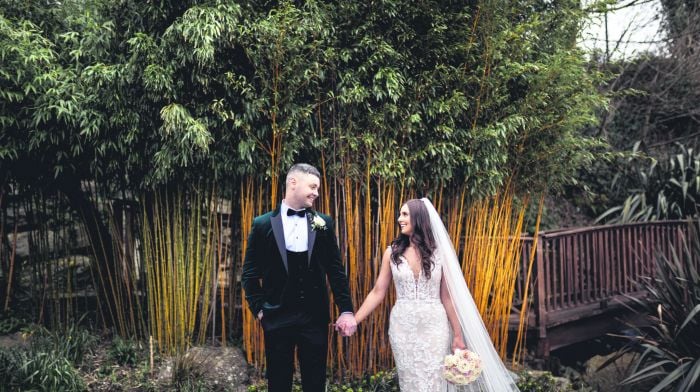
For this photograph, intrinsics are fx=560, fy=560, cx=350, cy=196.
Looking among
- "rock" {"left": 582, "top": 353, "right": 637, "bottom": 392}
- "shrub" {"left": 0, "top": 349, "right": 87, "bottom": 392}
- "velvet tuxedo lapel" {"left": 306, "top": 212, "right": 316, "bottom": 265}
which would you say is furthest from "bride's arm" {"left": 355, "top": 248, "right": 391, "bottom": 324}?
"rock" {"left": 582, "top": 353, "right": 637, "bottom": 392}

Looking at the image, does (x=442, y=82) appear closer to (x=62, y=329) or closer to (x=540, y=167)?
(x=540, y=167)

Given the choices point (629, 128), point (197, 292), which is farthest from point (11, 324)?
point (629, 128)

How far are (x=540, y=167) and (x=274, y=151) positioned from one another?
6.19ft

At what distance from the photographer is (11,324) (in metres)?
4.47

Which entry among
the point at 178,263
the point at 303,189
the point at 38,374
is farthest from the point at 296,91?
the point at 38,374

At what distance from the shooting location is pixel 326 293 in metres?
2.79

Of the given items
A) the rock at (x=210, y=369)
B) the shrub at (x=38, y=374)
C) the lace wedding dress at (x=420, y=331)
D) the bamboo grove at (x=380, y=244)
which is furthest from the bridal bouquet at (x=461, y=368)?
the shrub at (x=38, y=374)

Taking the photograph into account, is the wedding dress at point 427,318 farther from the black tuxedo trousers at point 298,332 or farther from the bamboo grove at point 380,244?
the bamboo grove at point 380,244

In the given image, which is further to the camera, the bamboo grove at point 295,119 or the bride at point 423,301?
the bamboo grove at point 295,119

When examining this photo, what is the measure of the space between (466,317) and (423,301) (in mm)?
272

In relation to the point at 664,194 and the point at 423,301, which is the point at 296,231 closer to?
the point at 423,301

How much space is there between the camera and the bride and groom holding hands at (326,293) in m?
2.70

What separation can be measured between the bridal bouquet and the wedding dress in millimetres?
110

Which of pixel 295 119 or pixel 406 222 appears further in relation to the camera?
pixel 295 119
